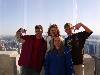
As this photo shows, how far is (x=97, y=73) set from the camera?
7.82 m

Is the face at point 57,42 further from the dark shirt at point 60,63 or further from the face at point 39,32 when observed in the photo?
the face at point 39,32

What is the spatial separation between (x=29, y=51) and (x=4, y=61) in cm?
115

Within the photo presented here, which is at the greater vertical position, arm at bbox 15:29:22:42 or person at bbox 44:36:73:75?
arm at bbox 15:29:22:42

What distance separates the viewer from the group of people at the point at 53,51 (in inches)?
253

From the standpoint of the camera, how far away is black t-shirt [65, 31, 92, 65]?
6695mm

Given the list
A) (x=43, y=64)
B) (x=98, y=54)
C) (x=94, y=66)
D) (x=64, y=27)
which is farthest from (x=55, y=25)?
(x=98, y=54)

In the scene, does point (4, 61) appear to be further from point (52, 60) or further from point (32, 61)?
point (52, 60)

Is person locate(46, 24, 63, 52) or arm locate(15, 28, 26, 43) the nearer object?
person locate(46, 24, 63, 52)

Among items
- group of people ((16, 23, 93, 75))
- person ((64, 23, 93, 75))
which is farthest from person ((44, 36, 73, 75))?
person ((64, 23, 93, 75))

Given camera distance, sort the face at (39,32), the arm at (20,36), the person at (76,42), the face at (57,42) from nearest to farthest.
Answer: the face at (57,42) → the person at (76,42) → the face at (39,32) → the arm at (20,36)

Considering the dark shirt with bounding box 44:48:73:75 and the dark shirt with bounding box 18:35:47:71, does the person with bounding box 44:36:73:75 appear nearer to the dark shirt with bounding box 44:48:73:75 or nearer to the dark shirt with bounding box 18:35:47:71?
the dark shirt with bounding box 44:48:73:75

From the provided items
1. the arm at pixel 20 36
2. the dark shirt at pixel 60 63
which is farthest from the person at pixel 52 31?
the arm at pixel 20 36

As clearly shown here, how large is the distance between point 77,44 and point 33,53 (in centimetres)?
93

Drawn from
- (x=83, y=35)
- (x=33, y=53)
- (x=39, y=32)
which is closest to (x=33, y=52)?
(x=33, y=53)
